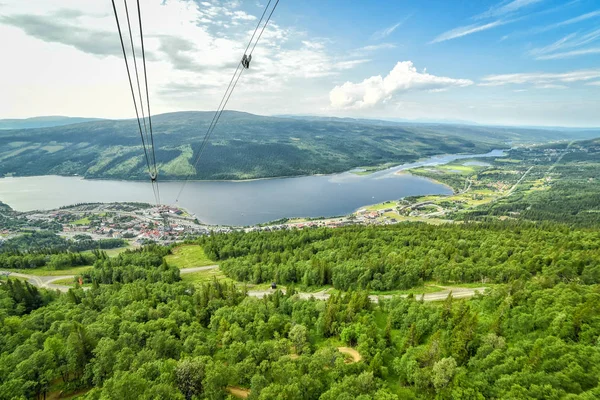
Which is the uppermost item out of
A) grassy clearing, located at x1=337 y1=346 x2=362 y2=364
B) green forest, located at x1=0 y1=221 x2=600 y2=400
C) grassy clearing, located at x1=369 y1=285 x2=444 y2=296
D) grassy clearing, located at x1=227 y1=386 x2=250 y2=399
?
green forest, located at x1=0 y1=221 x2=600 y2=400

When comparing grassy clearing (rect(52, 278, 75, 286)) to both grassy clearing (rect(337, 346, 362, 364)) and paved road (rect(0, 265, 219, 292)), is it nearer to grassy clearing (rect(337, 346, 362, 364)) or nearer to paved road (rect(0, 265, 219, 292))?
paved road (rect(0, 265, 219, 292))

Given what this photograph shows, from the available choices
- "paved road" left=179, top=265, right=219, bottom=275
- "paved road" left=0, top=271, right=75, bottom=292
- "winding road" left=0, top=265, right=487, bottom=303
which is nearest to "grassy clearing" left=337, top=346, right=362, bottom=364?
"winding road" left=0, top=265, right=487, bottom=303

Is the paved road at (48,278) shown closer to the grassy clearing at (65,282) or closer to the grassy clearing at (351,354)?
the grassy clearing at (65,282)

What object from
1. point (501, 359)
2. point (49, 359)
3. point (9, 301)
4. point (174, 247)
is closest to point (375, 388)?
point (501, 359)

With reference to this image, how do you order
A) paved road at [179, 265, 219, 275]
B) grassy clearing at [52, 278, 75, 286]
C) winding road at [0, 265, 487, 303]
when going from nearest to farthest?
winding road at [0, 265, 487, 303] → grassy clearing at [52, 278, 75, 286] → paved road at [179, 265, 219, 275]

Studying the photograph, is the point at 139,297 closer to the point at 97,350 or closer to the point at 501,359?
the point at 97,350

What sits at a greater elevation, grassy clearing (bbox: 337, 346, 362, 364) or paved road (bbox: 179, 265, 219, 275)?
grassy clearing (bbox: 337, 346, 362, 364)

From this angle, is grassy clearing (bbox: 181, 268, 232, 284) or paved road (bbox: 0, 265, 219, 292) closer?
paved road (bbox: 0, 265, 219, 292)
